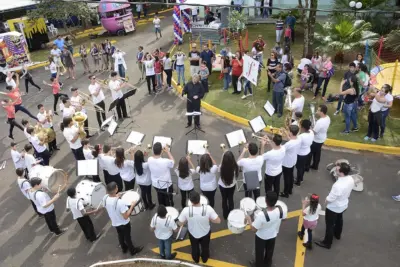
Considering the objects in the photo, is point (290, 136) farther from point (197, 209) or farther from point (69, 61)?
point (69, 61)

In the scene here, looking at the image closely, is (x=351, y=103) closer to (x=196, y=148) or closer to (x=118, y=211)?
(x=196, y=148)

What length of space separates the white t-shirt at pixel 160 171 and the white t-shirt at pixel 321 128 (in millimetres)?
3491

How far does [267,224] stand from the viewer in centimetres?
580

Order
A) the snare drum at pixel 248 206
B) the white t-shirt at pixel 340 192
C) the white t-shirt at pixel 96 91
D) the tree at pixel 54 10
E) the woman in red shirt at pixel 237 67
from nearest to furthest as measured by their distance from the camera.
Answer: the white t-shirt at pixel 340 192 < the snare drum at pixel 248 206 < the white t-shirt at pixel 96 91 < the woman in red shirt at pixel 237 67 < the tree at pixel 54 10

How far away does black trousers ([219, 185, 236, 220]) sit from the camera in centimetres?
736

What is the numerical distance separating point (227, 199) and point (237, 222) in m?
1.15

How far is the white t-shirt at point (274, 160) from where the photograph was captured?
723 cm

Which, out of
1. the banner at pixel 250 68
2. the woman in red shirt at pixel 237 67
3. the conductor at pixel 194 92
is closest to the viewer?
the conductor at pixel 194 92

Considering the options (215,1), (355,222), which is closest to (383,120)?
(355,222)

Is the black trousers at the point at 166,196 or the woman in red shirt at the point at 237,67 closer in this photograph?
the black trousers at the point at 166,196

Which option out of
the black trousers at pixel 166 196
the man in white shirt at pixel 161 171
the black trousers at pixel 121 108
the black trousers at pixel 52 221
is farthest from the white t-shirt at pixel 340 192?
the black trousers at pixel 121 108

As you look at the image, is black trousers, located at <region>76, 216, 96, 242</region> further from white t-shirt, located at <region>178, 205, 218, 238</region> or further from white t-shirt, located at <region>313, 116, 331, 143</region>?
white t-shirt, located at <region>313, 116, 331, 143</region>

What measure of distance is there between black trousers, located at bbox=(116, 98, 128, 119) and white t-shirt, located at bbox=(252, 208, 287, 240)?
24.4 feet

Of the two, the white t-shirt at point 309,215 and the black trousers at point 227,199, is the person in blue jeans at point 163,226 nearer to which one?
the black trousers at point 227,199
